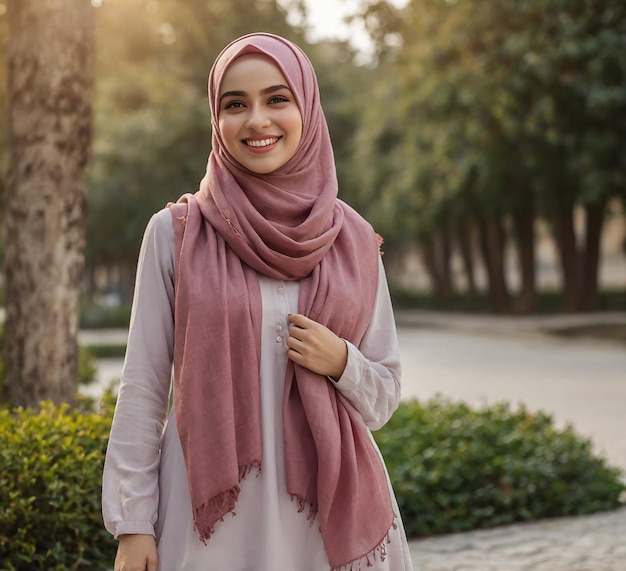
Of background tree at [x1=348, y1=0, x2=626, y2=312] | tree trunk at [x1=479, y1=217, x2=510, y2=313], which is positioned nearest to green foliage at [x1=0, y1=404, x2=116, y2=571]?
background tree at [x1=348, y1=0, x2=626, y2=312]

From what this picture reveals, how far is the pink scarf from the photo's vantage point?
6.73ft

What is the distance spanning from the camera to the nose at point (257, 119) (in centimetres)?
213

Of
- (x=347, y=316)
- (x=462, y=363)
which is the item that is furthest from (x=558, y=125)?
(x=347, y=316)

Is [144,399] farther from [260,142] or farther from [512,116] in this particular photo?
[512,116]

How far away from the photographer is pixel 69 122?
17.9 feet

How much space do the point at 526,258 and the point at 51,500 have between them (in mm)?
24123

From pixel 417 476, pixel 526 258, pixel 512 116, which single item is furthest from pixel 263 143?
pixel 526 258

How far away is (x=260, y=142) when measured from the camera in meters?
2.17

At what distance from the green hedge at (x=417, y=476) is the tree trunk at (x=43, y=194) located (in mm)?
309

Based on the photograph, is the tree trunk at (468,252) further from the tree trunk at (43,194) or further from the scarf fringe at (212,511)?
the scarf fringe at (212,511)

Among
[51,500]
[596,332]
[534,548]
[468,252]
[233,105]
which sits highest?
[468,252]

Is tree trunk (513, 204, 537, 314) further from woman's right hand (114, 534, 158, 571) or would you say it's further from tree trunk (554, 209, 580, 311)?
woman's right hand (114, 534, 158, 571)

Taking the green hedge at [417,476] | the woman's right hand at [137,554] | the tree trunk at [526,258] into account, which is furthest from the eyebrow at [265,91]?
the tree trunk at [526,258]

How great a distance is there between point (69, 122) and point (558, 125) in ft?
46.7
